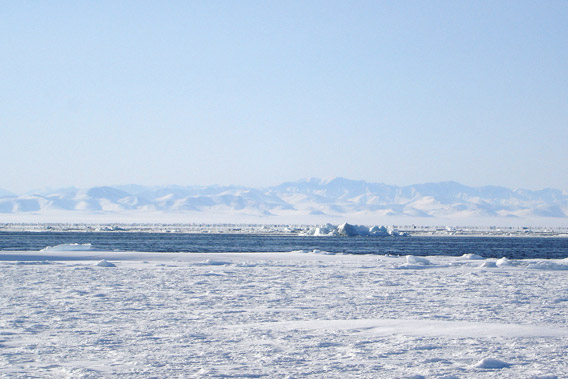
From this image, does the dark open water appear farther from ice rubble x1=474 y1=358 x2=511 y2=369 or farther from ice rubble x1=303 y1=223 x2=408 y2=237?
ice rubble x1=474 y1=358 x2=511 y2=369

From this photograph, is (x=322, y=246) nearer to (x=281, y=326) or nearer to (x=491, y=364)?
(x=281, y=326)

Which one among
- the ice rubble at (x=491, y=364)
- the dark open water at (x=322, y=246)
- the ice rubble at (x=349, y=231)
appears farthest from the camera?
the ice rubble at (x=349, y=231)

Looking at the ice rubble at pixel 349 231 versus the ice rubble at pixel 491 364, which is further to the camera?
the ice rubble at pixel 349 231

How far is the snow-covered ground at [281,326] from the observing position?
6.97 meters

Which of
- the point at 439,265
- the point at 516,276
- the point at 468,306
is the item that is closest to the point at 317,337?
the point at 468,306

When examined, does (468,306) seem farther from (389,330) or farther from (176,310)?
(176,310)

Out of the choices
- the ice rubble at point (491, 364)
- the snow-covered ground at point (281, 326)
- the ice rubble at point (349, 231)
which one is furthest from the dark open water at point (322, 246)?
the ice rubble at point (491, 364)

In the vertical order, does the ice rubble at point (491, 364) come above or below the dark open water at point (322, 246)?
above

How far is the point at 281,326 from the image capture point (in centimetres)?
951

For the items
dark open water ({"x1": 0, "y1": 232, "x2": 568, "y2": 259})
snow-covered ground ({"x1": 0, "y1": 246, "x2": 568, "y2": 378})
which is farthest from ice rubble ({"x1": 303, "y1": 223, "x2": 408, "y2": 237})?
snow-covered ground ({"x1": 0, "y1": 246, "x2": 568, "y2": 378})

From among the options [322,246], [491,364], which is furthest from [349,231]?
[491,364]

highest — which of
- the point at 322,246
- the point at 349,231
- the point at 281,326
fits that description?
the point at 349,231

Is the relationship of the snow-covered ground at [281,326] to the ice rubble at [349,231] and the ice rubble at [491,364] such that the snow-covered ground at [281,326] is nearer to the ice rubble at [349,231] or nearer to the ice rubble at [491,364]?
the ice rubble at [491,364]

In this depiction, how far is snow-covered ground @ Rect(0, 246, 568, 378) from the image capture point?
6969 millimetres
